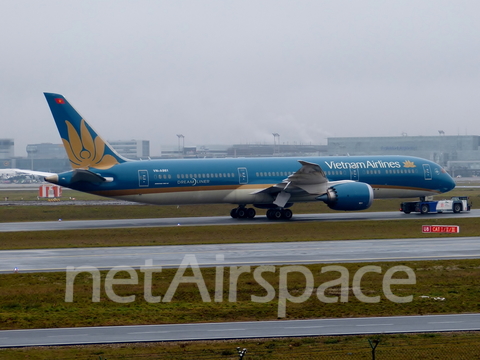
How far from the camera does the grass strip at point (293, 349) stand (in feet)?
52.7

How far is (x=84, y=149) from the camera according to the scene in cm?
4844

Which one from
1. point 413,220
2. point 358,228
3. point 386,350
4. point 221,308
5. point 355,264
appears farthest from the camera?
point 413,220

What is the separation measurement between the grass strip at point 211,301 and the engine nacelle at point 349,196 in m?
21.9

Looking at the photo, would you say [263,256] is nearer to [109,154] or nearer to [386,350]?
[386,350]

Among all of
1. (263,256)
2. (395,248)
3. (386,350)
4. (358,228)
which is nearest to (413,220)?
(358,228)

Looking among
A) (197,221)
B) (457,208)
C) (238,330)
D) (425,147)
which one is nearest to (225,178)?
(197,221)

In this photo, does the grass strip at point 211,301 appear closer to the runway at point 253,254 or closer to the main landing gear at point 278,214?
the runway at point 253,254

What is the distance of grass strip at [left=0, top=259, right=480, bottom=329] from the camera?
2059 cm

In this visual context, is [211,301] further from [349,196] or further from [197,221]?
[197,221]

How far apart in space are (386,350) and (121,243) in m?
24.1

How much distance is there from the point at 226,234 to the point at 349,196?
39.9ft

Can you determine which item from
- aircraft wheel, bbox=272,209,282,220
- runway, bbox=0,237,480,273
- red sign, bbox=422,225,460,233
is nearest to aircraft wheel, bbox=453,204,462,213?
red sign, bbox=422,225,460,233

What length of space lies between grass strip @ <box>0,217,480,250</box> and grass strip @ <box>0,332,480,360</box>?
20.4 meters

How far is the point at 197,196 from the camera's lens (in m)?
50.8
